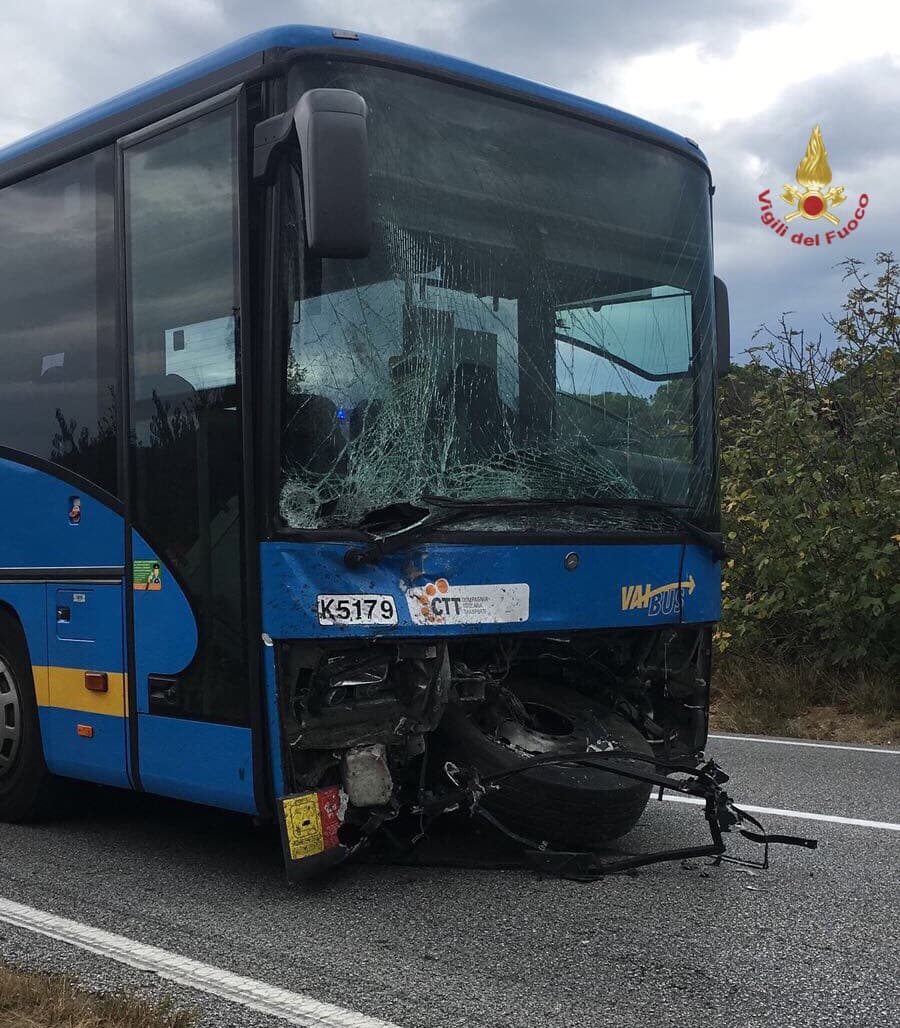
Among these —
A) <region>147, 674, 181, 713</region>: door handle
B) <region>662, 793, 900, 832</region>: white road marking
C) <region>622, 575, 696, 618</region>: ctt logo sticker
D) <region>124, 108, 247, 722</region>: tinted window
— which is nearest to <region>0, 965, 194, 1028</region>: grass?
<region>124, 108, 247, 722</region>: tinted window

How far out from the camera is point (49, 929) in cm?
487

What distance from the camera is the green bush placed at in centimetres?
1097

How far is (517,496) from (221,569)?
1.21 meters

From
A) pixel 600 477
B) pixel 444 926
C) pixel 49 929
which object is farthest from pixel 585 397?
pixel 49 929

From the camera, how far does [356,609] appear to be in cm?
514

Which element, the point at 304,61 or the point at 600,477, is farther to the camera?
the point at 600,477

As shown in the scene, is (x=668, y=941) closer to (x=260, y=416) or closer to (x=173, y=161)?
(x=260, y=416)

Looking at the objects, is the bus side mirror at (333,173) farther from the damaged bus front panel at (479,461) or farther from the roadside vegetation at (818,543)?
the roadside vegetation at (818,543)

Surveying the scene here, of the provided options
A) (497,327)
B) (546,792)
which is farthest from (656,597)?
(497,327)

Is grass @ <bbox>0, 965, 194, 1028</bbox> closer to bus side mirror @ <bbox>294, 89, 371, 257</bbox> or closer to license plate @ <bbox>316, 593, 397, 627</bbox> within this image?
license plate @ <bbox>316, 593, 397, 627</bbox>

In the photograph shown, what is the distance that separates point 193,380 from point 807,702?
23.1 ft

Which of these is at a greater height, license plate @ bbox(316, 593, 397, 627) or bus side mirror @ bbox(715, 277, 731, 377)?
bus side mirror @ bbox(715, 277, 731, 377)

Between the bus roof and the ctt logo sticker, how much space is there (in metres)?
2.04

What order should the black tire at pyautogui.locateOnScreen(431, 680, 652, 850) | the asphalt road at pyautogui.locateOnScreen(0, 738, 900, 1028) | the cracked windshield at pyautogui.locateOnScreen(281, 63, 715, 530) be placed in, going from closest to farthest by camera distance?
the asphalt road at pyautogui.locateOnScreen(0, 738, 900, 1028) < the cracked windshield at pyautogui.locateOnScreen(281, 63, 715, 530) < the black tire at pyautogui.locateOnScreen(431, 680, 652, 850)
